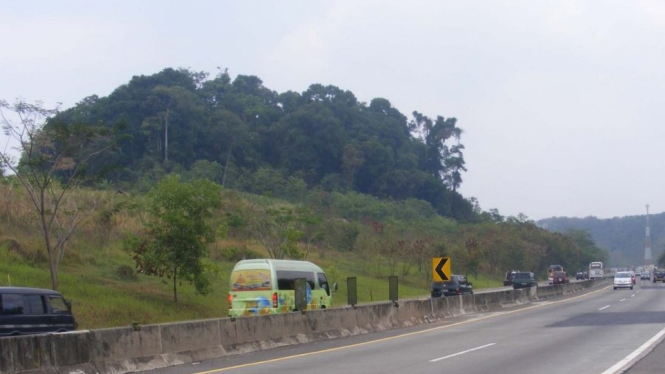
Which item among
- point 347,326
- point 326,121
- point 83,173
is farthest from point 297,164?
A: point 347,326

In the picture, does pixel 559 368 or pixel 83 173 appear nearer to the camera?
pixel 559 368

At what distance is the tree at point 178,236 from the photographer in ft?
114

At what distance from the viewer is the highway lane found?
53.4ft

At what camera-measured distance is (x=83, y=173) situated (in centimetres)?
3631

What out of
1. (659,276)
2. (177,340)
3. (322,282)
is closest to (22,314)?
(177,340)

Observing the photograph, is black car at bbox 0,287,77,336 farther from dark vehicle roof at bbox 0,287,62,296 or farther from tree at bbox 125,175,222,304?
tree at bbox 125,175,222,304

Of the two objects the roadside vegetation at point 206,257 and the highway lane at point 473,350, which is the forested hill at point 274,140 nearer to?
the roadside vegetation at point 206,257

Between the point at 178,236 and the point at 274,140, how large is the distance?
244 feet

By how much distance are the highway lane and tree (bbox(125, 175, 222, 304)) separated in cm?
1074

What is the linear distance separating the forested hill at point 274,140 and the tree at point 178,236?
35138 millimetres

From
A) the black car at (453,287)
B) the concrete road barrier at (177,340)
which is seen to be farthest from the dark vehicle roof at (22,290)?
the black car at (453,287)

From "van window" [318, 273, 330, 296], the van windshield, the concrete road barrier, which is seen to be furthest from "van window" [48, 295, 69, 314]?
"van window" [318, 273, 330, 296]

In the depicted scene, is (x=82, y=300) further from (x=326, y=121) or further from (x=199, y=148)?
(x=326, y=121)

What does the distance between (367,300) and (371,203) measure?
41.9 metres
